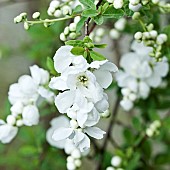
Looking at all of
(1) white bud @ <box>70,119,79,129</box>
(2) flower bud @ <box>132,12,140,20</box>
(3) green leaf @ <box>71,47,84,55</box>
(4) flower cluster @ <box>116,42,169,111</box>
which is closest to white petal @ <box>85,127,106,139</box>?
(1) white bud @ <box>70,119,79,129</box>

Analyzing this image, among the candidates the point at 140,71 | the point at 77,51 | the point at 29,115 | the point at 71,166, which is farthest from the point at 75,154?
the point at 77,51

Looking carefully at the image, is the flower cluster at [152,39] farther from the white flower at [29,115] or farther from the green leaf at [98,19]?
the white flower at [29,115]

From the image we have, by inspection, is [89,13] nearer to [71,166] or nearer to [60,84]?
[60,84]

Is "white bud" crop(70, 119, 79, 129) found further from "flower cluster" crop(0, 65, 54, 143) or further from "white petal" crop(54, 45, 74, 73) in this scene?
"flower cluster" crop(0, 65, 54, 143)

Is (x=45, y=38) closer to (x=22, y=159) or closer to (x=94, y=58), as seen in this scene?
(x=22, y=159)

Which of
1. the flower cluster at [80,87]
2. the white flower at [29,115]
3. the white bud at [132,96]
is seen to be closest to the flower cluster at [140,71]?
the white bud at [132,96]

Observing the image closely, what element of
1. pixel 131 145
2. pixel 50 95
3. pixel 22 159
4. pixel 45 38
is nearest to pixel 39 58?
pixel 45 38
